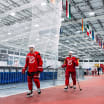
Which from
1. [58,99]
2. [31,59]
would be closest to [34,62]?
[31,59]

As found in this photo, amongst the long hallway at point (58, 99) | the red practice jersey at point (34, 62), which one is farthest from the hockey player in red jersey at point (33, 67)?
the long hallway at point (58, 99)

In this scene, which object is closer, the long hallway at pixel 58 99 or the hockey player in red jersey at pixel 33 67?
the long hallway at pixel 58 99

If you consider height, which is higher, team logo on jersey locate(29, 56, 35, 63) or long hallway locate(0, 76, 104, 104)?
team logo on jersey locate(29, 56, 35, 63)

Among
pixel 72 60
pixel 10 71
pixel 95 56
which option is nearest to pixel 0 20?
pixel 10 71

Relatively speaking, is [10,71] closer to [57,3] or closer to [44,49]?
[44,49]

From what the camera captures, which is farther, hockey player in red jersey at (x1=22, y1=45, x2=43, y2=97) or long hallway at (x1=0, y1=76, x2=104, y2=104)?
hockey player in red jersey at (x1=22, y1=45, x2=43, y2=97)

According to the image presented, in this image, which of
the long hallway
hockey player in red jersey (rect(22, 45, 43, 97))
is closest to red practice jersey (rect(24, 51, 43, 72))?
hockey player in red jersey (rect(22, 45, 43, 97))

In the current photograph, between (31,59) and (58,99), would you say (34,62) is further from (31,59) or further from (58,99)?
(58,99)

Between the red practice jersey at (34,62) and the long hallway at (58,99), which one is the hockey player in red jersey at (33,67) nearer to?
the red practice jersey at (34,62)

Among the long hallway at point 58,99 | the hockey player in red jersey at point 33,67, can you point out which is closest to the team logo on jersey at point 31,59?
the hockey player in red jersey at point 33,67

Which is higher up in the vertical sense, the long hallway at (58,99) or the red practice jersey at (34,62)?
the red practice jersey at (34,62)

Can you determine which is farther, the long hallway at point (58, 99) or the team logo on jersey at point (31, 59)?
the team logo on jersey at point (31, 59)

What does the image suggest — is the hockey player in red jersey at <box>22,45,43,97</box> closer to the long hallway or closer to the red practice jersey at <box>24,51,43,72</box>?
the red practice jersey at <box>24,51,43,72</box>

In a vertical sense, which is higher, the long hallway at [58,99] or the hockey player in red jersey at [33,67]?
the hockey player in red jersey at [33,67]
